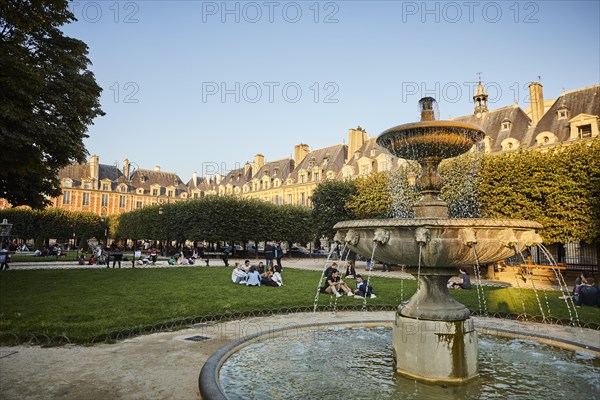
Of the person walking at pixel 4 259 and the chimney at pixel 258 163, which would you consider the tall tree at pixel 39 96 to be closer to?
the person walking at pixel 4 259

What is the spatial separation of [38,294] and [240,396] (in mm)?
11943

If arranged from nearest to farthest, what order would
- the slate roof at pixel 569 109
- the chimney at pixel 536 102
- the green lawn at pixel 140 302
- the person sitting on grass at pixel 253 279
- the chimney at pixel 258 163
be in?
the green lawn at pixel 140 302 → the person sitting on grass at pixel 253 279 → the slate roof at pixel 569 109 → the chimney at pixel 536 102 → the chimney at pixel 258 163

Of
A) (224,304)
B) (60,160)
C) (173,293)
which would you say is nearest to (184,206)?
(60,160)

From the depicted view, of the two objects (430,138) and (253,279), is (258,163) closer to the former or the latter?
(253,279)

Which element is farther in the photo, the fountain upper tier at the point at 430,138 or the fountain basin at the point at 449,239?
the fountain upper tier at the point at 430,138

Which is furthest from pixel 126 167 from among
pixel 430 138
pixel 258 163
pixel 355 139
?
pixel 430 138

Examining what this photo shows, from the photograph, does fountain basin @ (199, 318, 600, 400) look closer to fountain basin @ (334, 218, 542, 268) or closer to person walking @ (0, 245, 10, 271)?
fountain basin @ (334, 218, 542, 268)

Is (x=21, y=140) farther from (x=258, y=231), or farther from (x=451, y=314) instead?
(x=258, y=231)

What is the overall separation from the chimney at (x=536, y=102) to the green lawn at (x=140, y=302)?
2894 centimetres

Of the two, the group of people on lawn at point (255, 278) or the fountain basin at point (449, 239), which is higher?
the fountain basin at point (449, 239)

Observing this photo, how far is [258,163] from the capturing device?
76.1m

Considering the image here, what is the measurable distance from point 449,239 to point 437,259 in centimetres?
36

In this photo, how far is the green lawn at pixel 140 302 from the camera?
8.53m

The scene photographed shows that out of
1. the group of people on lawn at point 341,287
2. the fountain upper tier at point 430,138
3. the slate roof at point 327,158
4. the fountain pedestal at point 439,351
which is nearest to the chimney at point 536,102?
the slate roof at point 327,158
